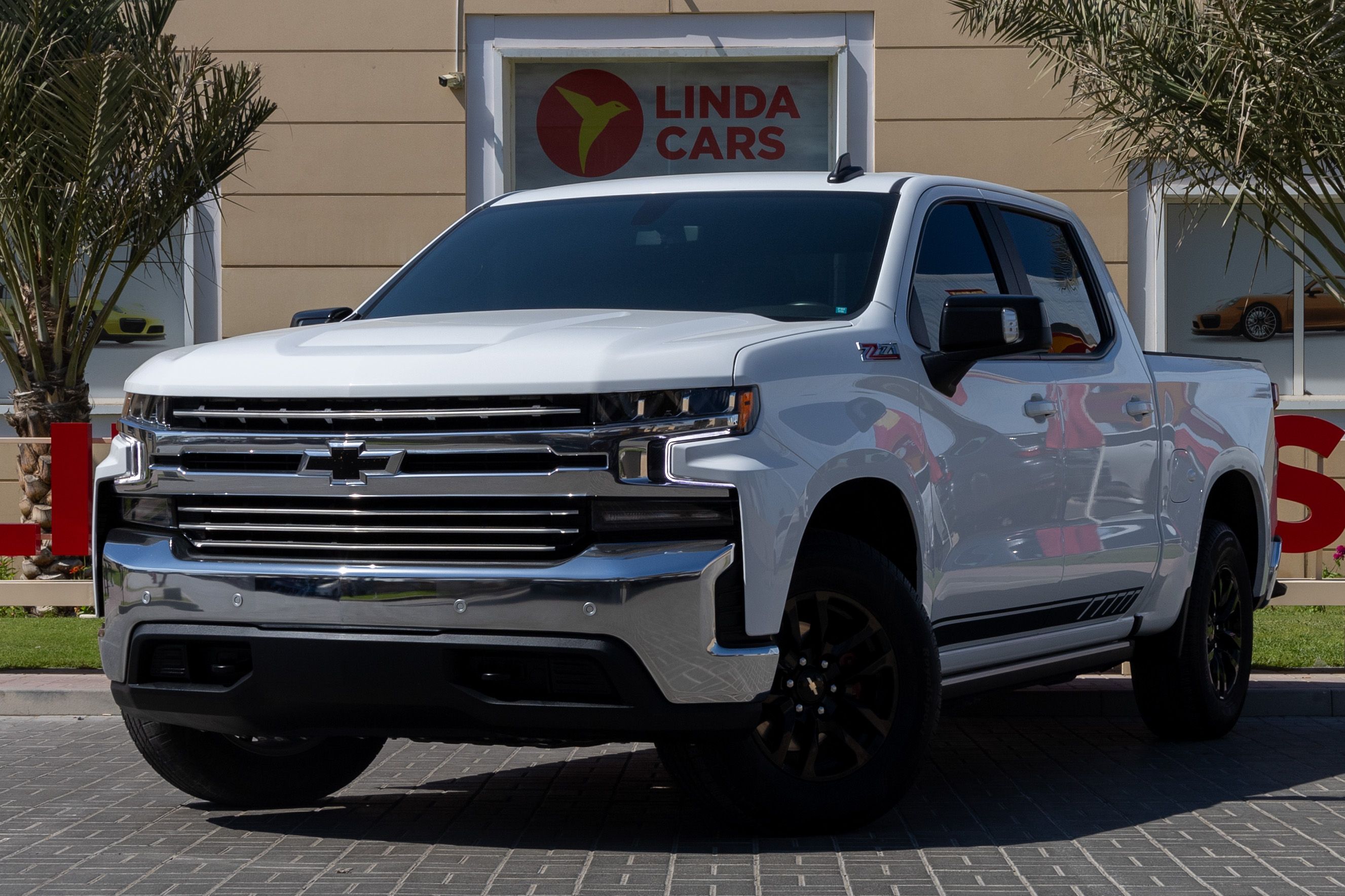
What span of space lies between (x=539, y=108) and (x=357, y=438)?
11.4m

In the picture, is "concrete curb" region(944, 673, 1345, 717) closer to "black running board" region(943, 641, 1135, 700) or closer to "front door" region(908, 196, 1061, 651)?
"black running board" region(943, 641, 1135, 700)

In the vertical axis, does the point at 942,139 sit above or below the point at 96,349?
above

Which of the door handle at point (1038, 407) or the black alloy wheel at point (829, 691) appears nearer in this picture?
the black alloy wheel at point (829, 691)

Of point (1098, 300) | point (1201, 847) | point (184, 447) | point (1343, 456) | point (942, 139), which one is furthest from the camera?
point (942, 139)

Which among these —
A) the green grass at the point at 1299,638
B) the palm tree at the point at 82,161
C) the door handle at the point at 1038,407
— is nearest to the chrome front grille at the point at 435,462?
the door handle at the point at 1038,407

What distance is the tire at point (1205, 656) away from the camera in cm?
759

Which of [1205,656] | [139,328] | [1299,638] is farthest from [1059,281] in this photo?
[139,328]

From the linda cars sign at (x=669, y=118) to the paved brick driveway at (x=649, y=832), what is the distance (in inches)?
352

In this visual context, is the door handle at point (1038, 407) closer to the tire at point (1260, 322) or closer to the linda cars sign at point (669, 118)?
the linda cars sign at point (669, 118)

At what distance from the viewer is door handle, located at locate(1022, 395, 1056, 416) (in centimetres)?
628

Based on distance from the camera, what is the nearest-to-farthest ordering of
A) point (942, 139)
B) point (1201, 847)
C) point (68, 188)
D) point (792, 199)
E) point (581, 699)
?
point (581, 699) < point (1201, 847) < point (792, 199) < point (68, 188) < point (942, 139)

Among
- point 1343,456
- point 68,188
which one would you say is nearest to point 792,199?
point 1343,456

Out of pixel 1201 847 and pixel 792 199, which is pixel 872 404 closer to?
pixel 792 199

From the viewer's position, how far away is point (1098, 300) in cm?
729
